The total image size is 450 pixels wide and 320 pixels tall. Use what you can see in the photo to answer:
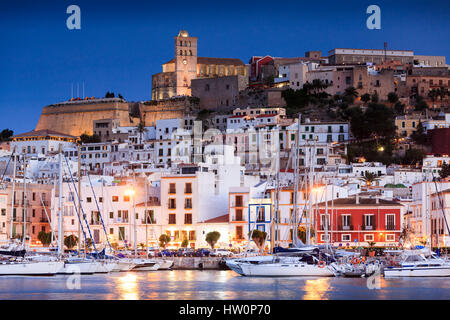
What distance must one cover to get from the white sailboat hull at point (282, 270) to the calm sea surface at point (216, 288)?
0.30 meters

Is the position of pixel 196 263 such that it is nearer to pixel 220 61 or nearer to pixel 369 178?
pixel 369 178

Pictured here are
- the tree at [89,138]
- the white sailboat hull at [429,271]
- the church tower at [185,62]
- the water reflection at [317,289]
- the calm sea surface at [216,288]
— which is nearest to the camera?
the water reflection at [317,289]

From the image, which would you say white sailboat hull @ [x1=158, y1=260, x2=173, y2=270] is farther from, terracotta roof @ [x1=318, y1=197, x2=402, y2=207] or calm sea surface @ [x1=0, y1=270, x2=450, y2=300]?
terracotta roof @ [x1=318, y1=197, x2=402, y2=207]

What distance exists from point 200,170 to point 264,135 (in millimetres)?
23429

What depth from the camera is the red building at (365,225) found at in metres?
38.0

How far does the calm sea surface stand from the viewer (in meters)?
22.1

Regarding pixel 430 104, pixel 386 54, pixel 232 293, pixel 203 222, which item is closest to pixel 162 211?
pixel 203 222

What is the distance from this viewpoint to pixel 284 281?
27109mm

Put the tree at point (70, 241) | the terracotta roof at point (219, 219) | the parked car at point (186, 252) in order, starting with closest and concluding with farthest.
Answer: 1. the parked car at point (186, 252)
2. the tree at point (70, 241)
3. the terracotta roof at point (219, 219)

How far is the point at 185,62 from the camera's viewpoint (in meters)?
91.5

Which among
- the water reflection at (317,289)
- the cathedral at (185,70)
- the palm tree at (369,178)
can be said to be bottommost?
the water reflection at (317,289)

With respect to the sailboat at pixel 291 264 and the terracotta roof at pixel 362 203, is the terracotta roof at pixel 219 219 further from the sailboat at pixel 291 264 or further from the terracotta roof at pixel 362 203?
the sailboat at pixel 291 264

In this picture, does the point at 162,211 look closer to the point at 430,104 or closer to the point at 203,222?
the point at 203,222

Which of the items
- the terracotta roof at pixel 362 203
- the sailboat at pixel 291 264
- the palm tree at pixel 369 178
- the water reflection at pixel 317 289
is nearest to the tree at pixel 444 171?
the palm tree at pixel 369 178
